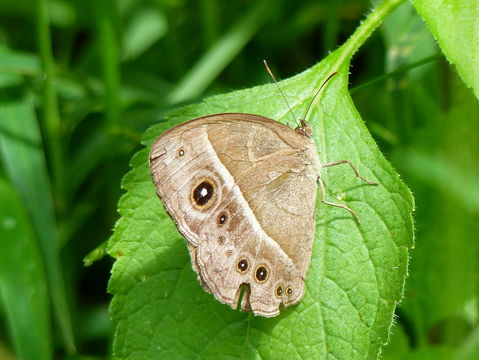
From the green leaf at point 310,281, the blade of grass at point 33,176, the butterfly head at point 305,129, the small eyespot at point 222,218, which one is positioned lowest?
the green leaf at point 310,281

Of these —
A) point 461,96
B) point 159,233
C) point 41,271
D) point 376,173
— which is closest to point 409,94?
point 461,96

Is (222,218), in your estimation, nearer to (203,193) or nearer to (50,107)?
(203,193)

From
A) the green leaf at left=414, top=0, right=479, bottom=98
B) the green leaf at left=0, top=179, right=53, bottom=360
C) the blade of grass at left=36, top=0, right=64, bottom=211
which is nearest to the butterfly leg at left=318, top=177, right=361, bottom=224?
the green leaf at left=414, top=0, right=479, bottom=98

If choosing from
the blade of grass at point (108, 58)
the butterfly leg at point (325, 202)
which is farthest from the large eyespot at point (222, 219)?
the blade of grass at point (108, 58)

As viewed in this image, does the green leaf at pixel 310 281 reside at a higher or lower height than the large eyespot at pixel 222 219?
lower

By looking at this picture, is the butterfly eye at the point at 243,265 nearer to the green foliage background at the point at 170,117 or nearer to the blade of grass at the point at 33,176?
the green foliage background at the point at 170,117

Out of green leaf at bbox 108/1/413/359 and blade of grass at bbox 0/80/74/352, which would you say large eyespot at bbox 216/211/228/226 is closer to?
green leaf at bbox 108/1/413/359

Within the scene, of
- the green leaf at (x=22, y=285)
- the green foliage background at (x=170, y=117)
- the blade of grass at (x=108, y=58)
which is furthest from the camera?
the blade of grass at (x=108, y=58)

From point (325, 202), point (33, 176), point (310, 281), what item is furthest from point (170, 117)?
point (33, 176)

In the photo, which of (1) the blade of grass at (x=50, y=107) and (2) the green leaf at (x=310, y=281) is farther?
(1) the blade of grass at (x=50, y=107)
